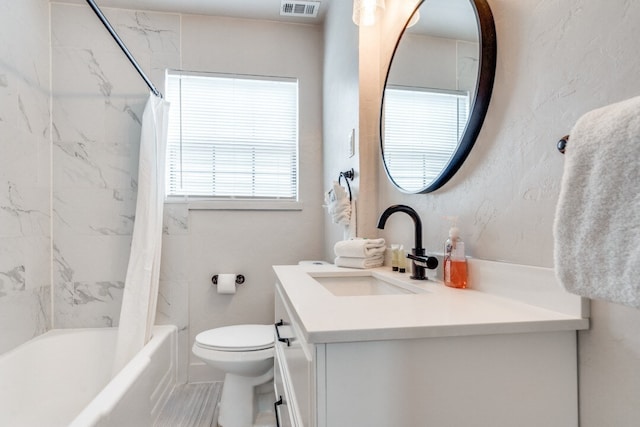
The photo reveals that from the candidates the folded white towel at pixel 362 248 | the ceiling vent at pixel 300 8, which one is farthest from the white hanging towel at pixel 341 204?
the ceiling vent at pixel 300 8

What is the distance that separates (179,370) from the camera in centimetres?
221

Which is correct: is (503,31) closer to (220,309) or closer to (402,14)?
(402,14)

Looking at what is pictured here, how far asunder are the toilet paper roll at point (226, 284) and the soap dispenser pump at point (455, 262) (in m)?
1.59

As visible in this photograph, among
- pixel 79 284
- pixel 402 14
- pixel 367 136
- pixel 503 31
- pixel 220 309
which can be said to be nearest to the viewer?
pixel 503 31

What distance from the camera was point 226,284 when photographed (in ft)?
7.26

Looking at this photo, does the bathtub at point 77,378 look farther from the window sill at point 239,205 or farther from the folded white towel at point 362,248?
the folded white towel at point 362,248

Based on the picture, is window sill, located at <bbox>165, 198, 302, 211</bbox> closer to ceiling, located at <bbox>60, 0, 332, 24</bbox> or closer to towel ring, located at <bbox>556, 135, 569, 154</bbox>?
ceiling, located at <bbox>60, 0, 332, 24</bbox>

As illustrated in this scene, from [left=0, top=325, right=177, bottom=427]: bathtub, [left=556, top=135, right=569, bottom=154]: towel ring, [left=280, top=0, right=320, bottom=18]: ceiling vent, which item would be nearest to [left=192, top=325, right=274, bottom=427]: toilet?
[left=0, top=325, right=177, bottom=427]: bathtub

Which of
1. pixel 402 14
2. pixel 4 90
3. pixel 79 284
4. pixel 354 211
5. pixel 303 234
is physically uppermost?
pixel 402 14

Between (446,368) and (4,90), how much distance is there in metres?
2.30

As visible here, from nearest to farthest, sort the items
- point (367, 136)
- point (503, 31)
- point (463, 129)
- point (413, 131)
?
point (503, 31) → point (463, 129) → point (413, 131) → point (367, 136)

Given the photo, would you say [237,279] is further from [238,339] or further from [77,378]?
[77,378]

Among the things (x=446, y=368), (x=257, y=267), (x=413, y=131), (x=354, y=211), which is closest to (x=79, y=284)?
(x=257, y=267)

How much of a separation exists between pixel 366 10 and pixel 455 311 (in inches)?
51.9
